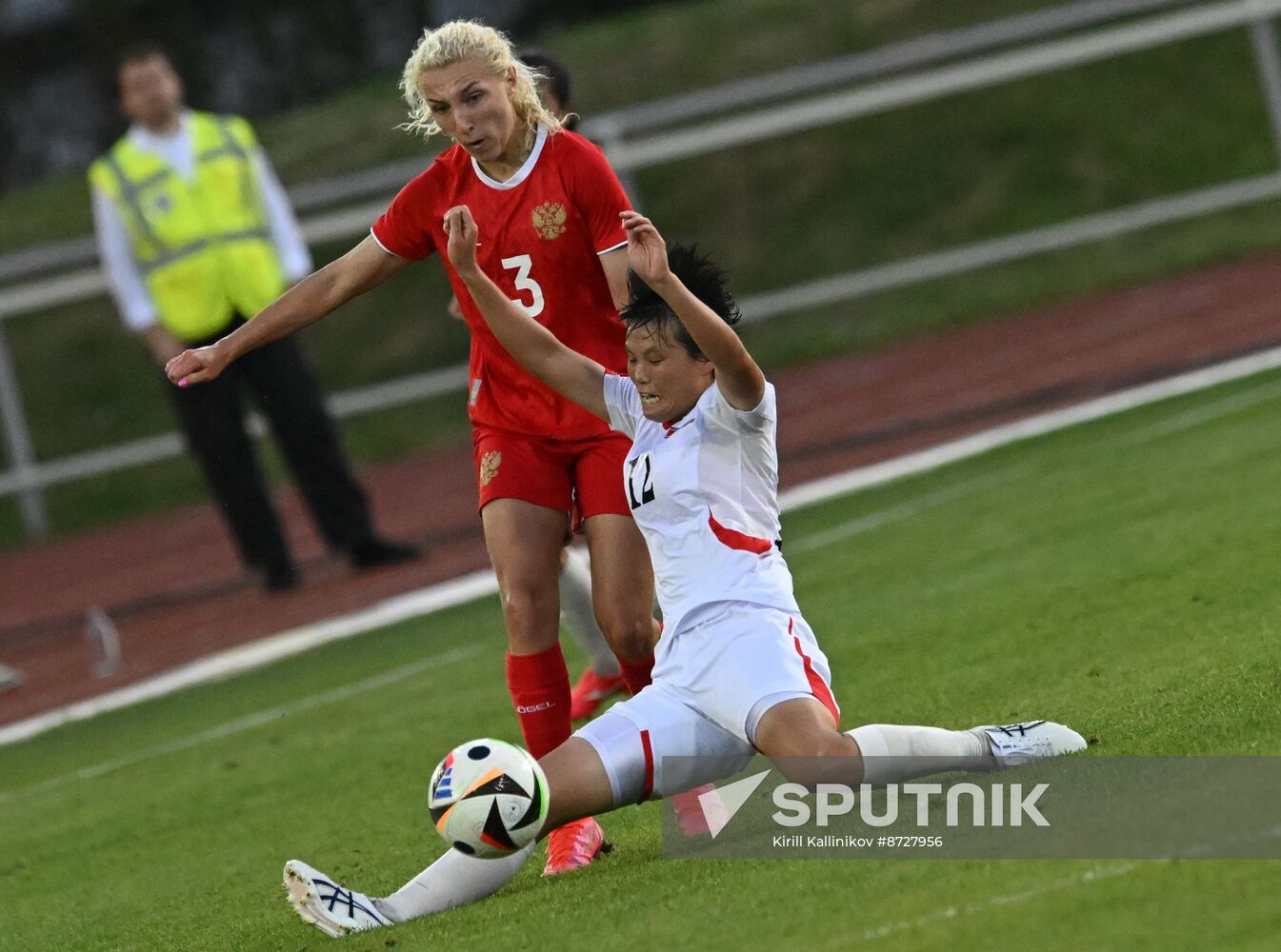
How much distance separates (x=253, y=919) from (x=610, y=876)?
36.0 inches

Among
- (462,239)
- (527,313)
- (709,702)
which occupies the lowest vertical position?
(709,702)

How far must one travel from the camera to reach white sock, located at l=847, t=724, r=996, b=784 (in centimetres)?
466

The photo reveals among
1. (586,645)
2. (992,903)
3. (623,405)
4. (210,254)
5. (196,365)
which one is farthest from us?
(210,254)

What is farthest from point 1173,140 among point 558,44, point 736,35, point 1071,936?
point 1071,936

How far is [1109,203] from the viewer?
1694 centimetres

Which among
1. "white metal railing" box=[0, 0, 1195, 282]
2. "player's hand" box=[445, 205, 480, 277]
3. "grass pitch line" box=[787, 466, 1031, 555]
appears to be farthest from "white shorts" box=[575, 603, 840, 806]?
"white metal railing" box=[0, 0, 1195, 282]

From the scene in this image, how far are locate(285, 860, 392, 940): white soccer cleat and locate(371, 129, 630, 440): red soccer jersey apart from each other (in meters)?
1.44

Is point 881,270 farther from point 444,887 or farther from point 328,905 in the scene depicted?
point 328,905

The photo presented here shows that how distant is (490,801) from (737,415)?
1081mm

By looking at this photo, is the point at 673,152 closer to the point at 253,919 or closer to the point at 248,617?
the point at 248,617

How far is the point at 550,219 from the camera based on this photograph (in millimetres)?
5438

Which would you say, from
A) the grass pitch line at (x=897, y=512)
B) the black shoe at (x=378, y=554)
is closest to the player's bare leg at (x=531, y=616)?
the grass pitch line at (x=897, y=512)

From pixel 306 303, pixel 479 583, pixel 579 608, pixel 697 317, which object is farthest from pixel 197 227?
pixel 697 317

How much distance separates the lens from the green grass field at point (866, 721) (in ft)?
12.7
